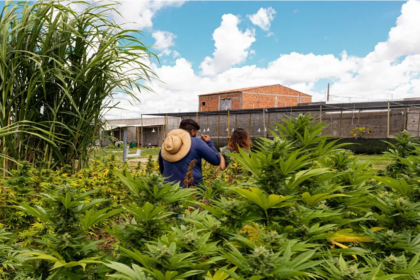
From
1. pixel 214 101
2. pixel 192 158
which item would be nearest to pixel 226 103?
pixel 214 101

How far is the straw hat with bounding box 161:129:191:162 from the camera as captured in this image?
153 inches

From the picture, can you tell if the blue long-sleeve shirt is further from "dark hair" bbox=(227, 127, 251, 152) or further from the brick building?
the brick building

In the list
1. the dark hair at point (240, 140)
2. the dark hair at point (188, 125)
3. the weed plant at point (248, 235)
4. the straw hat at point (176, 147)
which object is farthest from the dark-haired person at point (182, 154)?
the weed plant at point (248, 235)

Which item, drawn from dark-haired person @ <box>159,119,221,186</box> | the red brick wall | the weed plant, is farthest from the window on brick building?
the weed plant

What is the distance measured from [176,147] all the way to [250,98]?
3720 centimetres

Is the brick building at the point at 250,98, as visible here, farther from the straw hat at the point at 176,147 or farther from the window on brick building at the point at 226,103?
the straw hat at the point at 176,147

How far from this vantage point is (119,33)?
3.80 m

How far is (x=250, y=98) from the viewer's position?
4038 cm

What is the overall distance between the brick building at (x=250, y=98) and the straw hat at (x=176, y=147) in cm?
3578

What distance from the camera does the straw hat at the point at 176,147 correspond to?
390 cm

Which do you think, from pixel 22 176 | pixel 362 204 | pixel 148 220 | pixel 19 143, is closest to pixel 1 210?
pixel 22 176

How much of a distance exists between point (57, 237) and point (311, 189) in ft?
3.07

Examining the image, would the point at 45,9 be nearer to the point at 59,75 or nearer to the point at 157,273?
the point at 59,75

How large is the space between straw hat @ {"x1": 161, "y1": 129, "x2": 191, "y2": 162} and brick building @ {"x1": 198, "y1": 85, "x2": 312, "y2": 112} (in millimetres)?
35782
